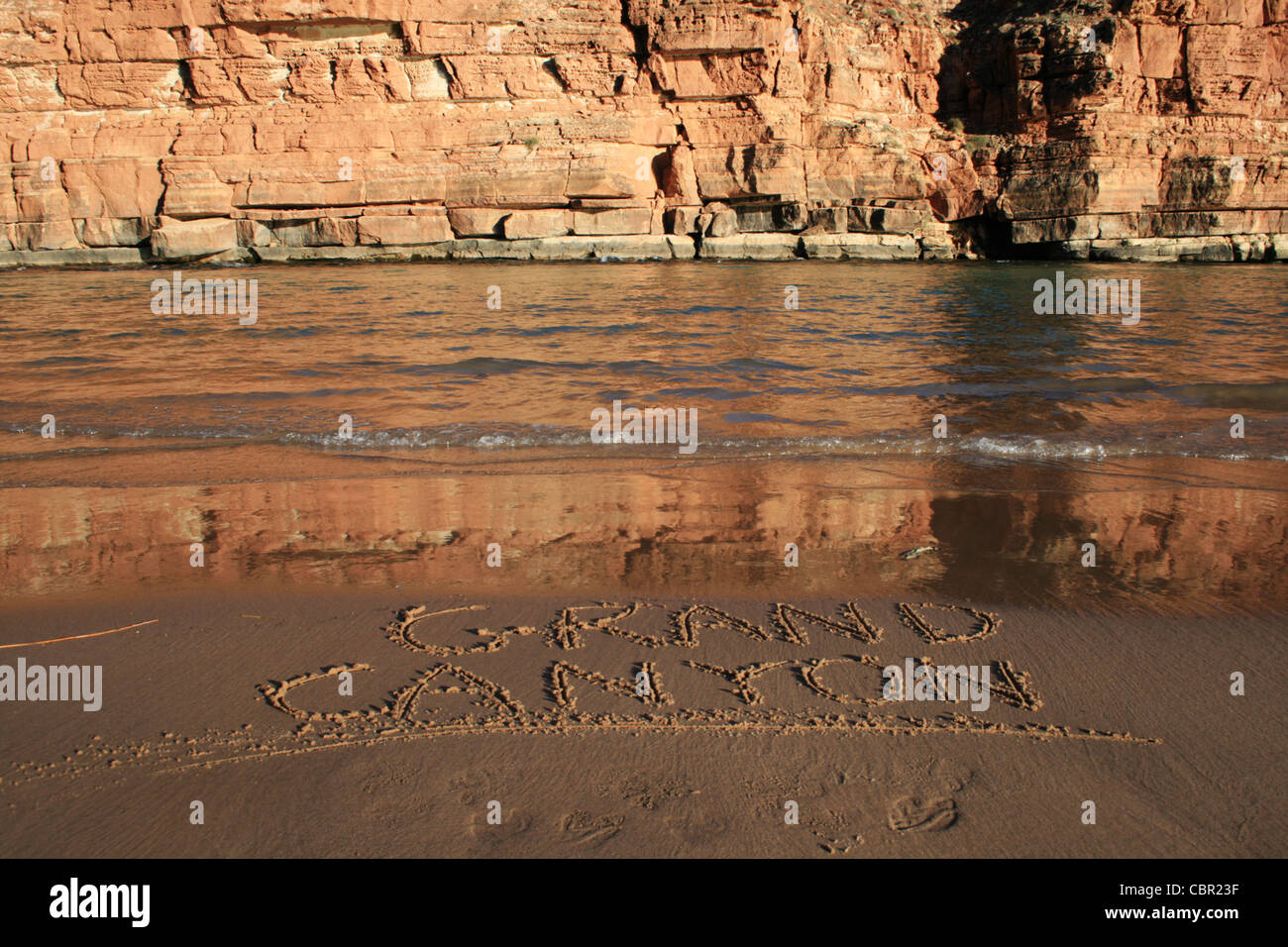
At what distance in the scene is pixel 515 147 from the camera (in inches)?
1022

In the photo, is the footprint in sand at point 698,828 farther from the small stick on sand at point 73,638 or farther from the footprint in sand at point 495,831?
the small stick on sand at point 73,638

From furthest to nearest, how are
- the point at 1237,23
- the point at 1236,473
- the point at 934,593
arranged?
1. the point at 1237,23
2. the point at 1236,473
3. the point at 934,593

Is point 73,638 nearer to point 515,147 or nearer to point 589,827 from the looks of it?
point 589,827

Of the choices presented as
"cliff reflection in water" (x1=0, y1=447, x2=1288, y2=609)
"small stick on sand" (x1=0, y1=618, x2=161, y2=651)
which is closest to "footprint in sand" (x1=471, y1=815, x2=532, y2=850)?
"cliff reflection in water" (x1=0, y1=447, x2=1288, y2=609)

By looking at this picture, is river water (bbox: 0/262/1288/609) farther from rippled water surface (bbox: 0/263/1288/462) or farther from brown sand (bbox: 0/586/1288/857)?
brown sand (bbox: 0/586/1288/857)

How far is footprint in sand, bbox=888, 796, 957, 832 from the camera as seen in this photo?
1.79 m

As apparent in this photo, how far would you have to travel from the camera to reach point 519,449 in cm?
520

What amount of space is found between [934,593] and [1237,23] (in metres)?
36.2

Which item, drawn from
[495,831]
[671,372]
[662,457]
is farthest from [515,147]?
[495,831]

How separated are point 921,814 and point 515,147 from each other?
2699cm

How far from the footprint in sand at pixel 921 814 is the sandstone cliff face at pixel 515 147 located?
81.0 ft

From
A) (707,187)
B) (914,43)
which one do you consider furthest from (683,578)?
(914,43)

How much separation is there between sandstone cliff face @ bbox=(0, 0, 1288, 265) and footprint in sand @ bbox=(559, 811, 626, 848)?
81.1 feet
